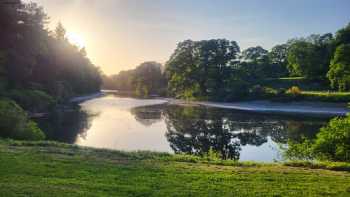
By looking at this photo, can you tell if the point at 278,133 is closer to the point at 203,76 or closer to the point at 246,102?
the point at 246,102

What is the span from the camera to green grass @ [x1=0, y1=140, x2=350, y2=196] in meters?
8.45

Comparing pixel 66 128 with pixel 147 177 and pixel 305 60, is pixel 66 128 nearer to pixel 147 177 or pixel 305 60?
pixel 147 177

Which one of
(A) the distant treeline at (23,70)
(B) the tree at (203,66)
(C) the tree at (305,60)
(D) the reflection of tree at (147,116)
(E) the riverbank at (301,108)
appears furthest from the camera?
(B) the tree at (203,66)

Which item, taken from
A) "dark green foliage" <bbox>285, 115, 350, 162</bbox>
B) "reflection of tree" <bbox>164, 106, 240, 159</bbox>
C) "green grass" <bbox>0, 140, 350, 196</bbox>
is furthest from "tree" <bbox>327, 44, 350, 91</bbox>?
"green grass" <bbox>0, 140, 350, 196</bbox>

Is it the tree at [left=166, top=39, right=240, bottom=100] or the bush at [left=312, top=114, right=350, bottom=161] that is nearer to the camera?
the bush at [left=312, top=114, right=350, bottom=161]

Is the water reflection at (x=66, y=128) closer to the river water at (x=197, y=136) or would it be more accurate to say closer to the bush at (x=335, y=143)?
the river water at (x=197, y=136)

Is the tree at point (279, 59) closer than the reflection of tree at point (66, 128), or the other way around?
the reflection of tree at point (66, 128)

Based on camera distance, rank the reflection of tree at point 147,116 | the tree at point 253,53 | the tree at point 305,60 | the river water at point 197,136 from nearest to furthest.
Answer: the river water at point 197,136 → the reflection of tree at point 147,116 → the tree at point 305,60 → the tree at point 253,53

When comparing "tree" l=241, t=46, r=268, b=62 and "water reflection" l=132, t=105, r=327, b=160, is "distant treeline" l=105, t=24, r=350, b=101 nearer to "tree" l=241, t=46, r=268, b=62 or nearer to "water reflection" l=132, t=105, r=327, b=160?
"tree" l=241, t=46, r=268, b=62

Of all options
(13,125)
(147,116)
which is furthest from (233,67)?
(13,125)

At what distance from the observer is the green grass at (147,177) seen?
8.45 meters

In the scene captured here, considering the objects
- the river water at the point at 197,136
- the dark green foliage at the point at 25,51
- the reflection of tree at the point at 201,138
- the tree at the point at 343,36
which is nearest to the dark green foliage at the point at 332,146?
the river water at the point at 197,136

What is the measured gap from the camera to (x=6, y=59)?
1682 inches

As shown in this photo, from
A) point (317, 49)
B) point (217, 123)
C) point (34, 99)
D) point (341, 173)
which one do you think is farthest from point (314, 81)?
point (341, 173)
